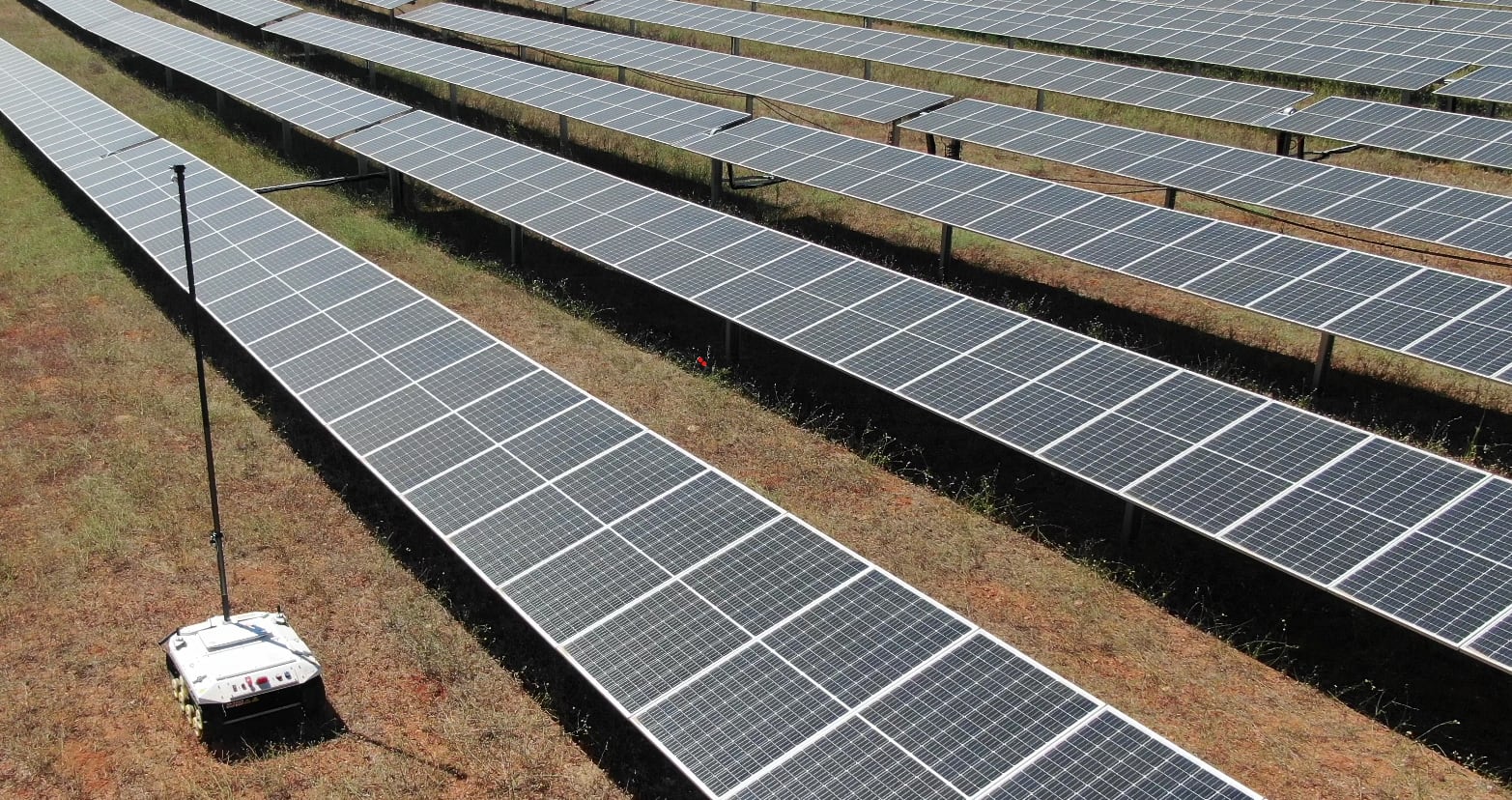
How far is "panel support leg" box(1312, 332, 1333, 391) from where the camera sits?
58.4 feet

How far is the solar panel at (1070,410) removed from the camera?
38.7 feet

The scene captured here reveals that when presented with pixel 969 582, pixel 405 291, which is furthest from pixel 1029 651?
pixel 405 291

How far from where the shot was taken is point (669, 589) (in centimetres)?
1184

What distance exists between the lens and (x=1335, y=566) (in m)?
12.0

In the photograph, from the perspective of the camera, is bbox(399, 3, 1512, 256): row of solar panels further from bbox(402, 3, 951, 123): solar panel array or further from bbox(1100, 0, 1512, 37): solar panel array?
bbox(1100, 0, 1512, 37): solar panel array

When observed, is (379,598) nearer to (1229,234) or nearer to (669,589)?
(669,589)

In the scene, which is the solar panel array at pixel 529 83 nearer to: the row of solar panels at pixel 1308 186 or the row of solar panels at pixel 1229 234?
the row of solar panels at pixel 1308 186

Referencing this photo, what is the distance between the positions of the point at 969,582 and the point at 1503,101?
23.4 meters

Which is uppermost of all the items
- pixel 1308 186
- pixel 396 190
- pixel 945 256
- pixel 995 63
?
pixel 995 63

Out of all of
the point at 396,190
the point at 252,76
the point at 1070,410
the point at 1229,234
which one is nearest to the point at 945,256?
the point at 1229,234

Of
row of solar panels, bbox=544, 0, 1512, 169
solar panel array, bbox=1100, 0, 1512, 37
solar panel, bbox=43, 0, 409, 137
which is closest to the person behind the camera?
row of solar panels, bbox=544, 0, 1512, 169

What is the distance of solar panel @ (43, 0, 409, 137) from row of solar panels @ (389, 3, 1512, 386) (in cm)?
867

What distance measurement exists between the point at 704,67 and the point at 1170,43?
1438 centimetres

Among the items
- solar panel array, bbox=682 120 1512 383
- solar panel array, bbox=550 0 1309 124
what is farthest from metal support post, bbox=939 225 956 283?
solar panel array, bbox=550 0 1309 124
